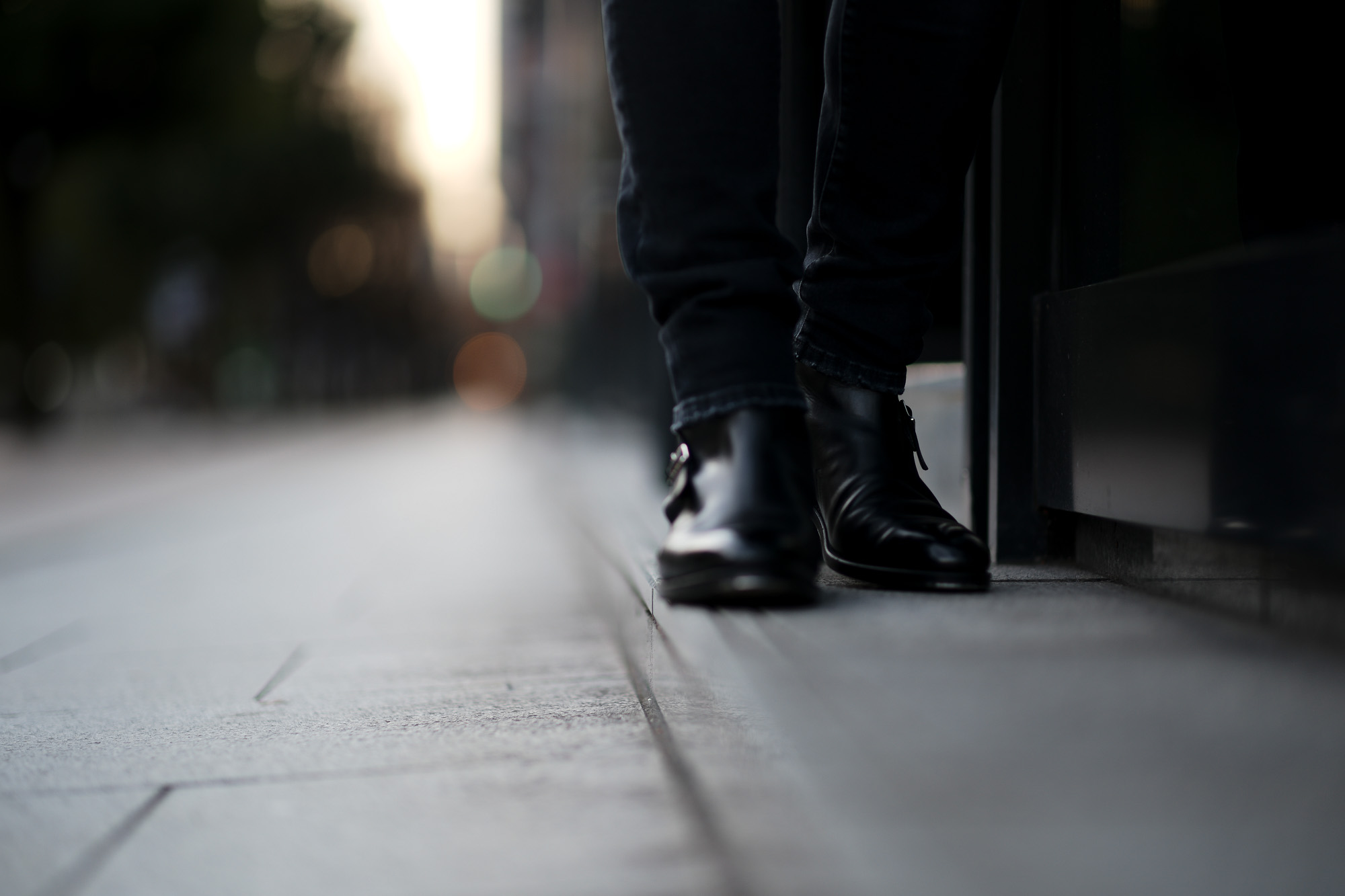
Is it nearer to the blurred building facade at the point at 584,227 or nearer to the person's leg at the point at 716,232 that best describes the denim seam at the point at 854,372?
the person's leg at the point at 716,232

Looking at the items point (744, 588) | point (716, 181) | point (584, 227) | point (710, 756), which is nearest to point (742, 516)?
point (744, 588)

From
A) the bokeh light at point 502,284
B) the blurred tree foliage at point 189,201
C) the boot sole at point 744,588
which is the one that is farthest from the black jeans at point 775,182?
the bokeh light at point 502,284

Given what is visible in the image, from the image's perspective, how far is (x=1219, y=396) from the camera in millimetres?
920

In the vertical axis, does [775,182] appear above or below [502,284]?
below

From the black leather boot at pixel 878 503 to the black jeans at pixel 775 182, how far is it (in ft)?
0.12

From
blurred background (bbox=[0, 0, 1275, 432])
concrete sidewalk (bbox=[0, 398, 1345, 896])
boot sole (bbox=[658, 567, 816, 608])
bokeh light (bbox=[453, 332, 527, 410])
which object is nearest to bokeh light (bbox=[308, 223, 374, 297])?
blurred background (bbox=[0, 0, 1275, 432])

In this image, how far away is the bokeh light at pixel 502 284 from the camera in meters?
59.5

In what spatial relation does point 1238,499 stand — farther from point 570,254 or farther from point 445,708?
point 570,254

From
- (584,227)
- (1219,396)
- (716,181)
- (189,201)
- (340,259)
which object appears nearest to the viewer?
(1219,396)

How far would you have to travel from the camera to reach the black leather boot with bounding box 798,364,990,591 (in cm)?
114

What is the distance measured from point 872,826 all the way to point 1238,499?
0.44 m

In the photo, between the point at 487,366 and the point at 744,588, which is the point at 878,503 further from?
the point at 487,366

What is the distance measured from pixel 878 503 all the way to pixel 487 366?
80.4m

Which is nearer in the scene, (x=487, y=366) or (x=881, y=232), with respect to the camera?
(x=881, y=232)
